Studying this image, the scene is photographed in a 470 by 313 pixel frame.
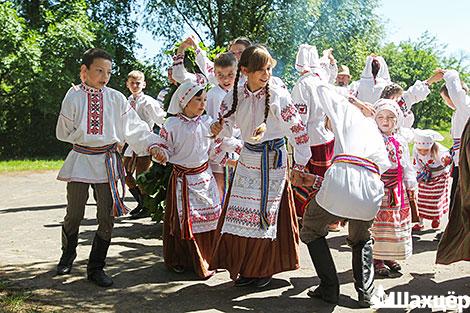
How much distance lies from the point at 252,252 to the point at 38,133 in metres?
17.4

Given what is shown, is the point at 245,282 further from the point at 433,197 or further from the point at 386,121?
the point at 433,197

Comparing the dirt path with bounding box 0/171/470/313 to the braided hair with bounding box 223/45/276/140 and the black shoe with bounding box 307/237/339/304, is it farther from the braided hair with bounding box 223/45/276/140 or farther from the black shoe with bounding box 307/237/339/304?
the braided hair with bounding box 223/45/276/140

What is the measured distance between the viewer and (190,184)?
5.18 metres

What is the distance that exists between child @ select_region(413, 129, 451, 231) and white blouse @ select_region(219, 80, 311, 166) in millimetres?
2958

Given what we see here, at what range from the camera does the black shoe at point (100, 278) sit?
489 centimetres

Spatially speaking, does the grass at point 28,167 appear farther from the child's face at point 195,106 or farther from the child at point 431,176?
the child at point 431,176

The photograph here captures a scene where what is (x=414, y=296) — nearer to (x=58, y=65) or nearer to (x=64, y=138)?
(x=64, y=138)

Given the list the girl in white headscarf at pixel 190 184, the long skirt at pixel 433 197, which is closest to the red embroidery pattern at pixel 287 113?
the girl in white headscarf at pixel 190 184

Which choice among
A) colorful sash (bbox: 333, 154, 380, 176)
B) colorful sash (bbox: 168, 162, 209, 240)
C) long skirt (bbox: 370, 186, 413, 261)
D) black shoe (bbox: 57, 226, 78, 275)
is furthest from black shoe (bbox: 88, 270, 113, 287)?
long skirt (bbox: 370, 186, 413, 261)

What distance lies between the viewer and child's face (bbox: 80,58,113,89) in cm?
493

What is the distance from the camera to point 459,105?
20.7 feet

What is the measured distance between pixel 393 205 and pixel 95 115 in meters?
2.79

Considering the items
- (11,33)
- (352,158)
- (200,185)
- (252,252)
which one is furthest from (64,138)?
(11,33)

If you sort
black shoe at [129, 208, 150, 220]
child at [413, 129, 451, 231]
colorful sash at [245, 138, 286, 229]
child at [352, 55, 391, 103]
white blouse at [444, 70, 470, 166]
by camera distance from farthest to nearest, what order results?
black shoe at [129, 208, 150, 220], child at [352, 55, 391, 103], child at [413, 129, 451, 231], white blouse at [444, 70, 470, 166], colorful sash at [245, 138, 286, 229]
